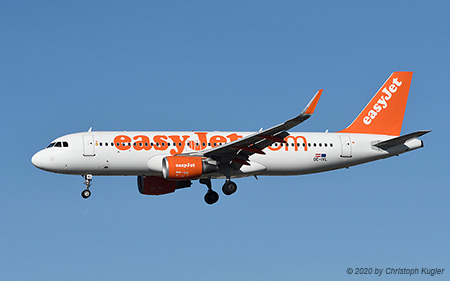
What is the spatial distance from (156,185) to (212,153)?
5.73 meters

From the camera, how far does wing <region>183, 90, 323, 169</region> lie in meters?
41.1

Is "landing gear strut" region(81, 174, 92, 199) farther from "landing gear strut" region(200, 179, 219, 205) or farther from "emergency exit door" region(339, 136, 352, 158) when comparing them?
"emergency exit door" region(339, 136, 352, 158)

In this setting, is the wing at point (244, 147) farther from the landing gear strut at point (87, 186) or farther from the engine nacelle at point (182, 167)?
the landing gear strut at point (87, 186)

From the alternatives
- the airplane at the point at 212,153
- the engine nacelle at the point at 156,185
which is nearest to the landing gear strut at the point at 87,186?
the airplane at the point at 212,153

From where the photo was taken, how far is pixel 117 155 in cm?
4428

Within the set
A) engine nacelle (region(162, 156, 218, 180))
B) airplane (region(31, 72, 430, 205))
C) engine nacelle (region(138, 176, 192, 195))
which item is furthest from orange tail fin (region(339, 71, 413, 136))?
engine nacelle (region(162, 156, 218, 180))

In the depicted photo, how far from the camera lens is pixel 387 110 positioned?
5088 centimetres

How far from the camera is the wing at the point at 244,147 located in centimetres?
4112

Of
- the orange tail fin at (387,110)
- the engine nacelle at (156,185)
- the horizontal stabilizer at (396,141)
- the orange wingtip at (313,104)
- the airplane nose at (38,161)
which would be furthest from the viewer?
the orange tail fin at (387,110)

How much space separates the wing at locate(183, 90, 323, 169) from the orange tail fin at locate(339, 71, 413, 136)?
8.26m

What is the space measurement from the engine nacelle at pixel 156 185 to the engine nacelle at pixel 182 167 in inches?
183

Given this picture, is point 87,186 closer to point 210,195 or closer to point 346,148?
point 210,195

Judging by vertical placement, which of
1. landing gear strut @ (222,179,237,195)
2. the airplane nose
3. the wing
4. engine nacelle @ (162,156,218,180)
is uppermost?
the airplane nose

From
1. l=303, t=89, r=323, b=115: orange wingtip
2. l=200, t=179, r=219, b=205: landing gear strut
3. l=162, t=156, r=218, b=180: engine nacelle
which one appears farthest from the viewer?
l=200, t=179, r=219, b=205: landing gear strut
